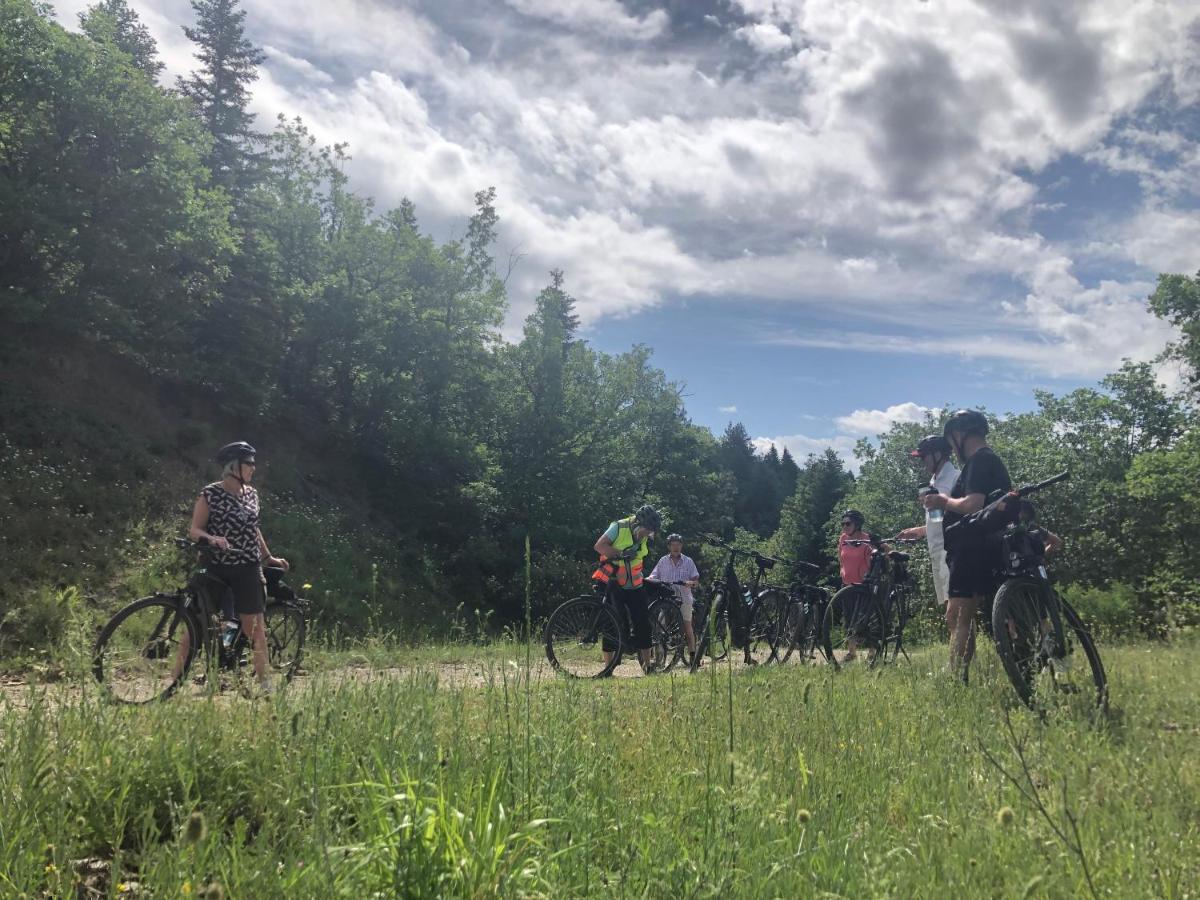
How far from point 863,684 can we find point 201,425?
24.5 metres

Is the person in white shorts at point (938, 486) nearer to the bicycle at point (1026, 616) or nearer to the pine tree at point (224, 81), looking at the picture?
the bicycle at point (1026, 616)

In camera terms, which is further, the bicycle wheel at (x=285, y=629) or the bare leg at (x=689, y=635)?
the bare leg at (x=689, y=635)

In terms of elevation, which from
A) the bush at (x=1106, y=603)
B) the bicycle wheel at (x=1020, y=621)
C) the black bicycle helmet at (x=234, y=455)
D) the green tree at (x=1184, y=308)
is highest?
the green tree at (x=1184, y=308)

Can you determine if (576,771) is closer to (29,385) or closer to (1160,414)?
(29,385)

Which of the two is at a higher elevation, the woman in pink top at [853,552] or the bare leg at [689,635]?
the woman in pink top at [853,552]

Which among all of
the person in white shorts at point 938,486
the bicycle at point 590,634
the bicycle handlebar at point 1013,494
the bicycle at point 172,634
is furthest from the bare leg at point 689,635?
the bicycle at point 172,634

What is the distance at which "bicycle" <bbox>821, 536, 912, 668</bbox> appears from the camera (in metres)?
8.41

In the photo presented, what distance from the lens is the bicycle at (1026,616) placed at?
14.6 feet

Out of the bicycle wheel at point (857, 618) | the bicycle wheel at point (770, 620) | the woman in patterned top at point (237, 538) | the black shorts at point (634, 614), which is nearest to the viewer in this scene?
the woman in patterned top at point (237, 538)

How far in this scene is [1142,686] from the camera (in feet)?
16.1

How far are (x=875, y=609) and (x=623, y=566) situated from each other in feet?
10.1

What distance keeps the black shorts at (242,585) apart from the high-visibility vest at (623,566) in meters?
3.93

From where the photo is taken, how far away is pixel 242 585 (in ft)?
19.8

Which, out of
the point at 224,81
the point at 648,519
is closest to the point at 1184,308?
the point at 648,519
